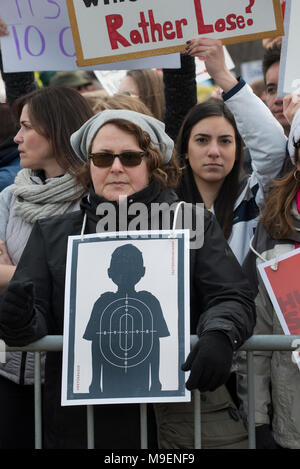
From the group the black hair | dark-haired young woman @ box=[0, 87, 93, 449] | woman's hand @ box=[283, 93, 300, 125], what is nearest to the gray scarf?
dark-haired young woman @ box=[0, 87, 93, 449]

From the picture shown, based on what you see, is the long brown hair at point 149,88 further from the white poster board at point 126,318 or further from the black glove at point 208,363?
the black glove at point 208,363

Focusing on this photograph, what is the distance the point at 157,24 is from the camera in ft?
12.8

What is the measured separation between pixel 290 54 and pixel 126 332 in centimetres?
159

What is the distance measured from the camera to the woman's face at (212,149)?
420 cm

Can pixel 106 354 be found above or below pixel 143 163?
below

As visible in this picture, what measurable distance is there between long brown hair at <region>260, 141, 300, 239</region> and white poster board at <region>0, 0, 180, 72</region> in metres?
1.49

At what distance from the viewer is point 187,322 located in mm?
2984

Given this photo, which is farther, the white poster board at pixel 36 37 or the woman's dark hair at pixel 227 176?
the white poster board at pixel 36 37

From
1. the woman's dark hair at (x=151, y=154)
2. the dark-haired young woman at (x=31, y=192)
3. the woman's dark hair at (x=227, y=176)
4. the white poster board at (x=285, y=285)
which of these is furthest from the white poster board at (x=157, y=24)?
the white poster board at (x=285, y=285)

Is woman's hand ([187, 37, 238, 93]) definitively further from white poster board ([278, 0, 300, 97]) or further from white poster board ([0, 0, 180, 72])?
white poster board ([0, 0, 180, 72])

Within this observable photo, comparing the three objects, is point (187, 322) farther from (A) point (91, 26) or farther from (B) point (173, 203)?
(A) point (91, 26)

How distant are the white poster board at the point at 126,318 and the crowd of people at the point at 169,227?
4 centimetres
